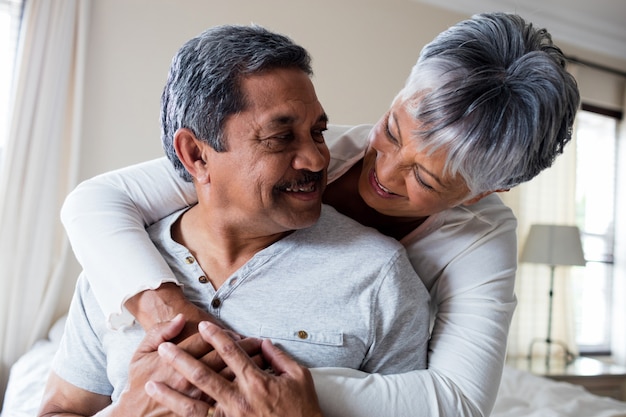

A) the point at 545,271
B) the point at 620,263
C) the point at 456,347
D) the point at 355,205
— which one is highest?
the point at 355,205

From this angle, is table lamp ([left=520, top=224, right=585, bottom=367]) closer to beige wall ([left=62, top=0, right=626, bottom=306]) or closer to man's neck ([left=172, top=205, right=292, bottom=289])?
beige wall ([left=62, top=0, right=626, bottom=306])

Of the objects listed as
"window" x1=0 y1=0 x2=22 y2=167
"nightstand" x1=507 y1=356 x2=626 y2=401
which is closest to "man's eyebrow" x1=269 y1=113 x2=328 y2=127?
"window" x1=0 y1=0 x2=22 y2=167

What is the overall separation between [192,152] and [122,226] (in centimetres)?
21

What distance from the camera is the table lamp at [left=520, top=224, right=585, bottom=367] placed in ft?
14.5

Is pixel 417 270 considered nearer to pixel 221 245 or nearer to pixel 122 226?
pixel 221 245

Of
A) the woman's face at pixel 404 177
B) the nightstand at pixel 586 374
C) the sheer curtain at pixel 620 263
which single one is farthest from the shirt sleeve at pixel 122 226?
the sheer curtain at pixel 620 263

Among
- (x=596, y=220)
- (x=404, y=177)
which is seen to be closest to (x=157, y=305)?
(x=404, y=177)

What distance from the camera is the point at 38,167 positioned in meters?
3.35

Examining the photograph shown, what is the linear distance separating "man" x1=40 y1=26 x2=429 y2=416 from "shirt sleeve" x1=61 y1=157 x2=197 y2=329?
0.11 m

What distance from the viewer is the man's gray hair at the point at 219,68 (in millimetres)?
1175

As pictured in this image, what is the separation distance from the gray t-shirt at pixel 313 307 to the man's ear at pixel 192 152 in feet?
0.58

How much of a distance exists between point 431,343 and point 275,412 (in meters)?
0.46

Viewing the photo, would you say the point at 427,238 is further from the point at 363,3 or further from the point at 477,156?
the point at 363,3

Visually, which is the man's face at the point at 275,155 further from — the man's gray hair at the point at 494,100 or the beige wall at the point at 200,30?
the beige wall at the point at 200,30
